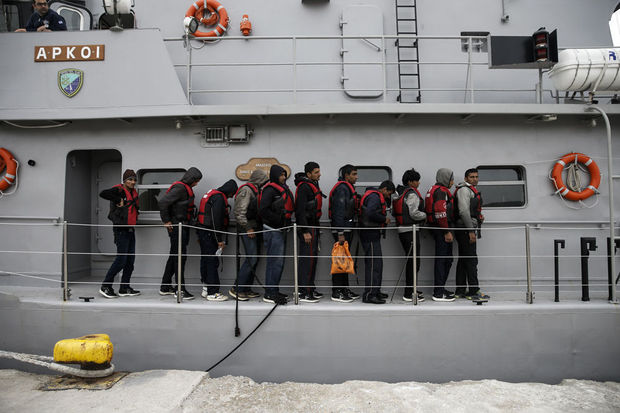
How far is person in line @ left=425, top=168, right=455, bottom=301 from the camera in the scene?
471 centimetres

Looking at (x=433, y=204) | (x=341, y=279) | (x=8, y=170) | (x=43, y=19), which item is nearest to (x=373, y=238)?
(x=341, y=279)

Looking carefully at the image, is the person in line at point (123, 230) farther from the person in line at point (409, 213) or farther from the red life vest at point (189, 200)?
the person in line at point (409, 213)

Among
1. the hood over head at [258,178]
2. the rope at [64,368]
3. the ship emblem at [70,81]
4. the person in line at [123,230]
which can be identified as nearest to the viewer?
the rope at [64,368]

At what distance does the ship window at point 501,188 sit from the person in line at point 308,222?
235cm

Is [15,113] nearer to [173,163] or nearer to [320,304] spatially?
[173,163]

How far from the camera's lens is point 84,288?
5.16 m

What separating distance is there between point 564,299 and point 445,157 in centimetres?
217

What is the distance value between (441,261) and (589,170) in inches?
96.3

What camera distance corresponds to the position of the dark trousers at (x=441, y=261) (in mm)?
4723

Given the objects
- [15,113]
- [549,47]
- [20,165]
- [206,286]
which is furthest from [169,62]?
[549,47]

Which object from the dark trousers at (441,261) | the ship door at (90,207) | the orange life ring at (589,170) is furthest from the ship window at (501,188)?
the ship door at (90,207)

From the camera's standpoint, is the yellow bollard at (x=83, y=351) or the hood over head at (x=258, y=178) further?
the hood over head at (x=258, y=178)

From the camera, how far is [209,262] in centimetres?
474

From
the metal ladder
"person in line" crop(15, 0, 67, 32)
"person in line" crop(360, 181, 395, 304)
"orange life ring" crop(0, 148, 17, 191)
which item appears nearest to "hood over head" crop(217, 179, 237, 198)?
"person in line" crop(360, 181, 395, 304)
